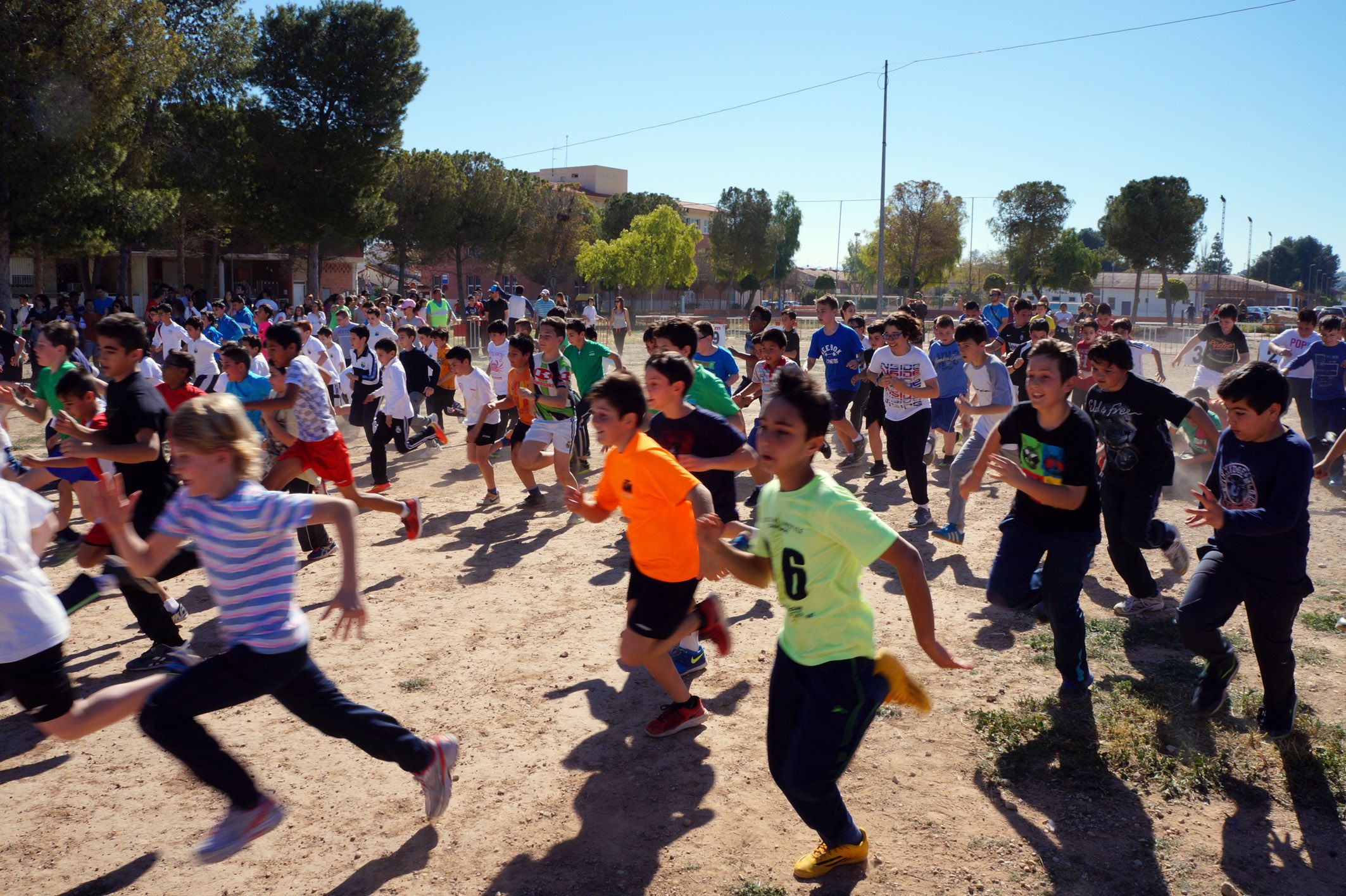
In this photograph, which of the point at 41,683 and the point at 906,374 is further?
the point at 906,374

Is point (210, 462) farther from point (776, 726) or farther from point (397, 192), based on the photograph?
point (397, 192)

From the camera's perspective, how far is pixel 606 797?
13.6 feet

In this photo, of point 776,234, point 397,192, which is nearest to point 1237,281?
point 776,234

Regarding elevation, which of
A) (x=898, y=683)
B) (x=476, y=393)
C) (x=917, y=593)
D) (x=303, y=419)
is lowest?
(x=898, y=683)

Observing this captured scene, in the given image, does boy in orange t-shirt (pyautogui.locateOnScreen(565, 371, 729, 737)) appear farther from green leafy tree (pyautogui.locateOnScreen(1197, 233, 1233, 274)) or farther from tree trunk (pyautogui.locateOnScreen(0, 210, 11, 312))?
green leafy tree (pyautogui.locateOnScreen(1197, 233, 1233, 274))

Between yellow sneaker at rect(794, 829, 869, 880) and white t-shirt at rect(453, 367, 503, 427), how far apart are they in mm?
7219

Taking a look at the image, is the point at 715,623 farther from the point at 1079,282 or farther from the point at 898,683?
the point at 1079,282

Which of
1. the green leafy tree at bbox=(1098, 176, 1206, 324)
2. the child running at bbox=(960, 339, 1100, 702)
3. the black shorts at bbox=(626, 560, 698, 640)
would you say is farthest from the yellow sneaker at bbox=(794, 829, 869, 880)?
the green leafy tree at bbox=(1098, 176, 1206, 324)

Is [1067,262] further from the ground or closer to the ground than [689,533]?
further from the ground

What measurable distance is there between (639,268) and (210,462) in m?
50.1

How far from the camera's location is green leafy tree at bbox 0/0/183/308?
22.7 meters

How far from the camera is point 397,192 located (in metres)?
47.8

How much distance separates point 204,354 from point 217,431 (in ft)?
42.7

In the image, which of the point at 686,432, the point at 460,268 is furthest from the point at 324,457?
the point at 460,268
